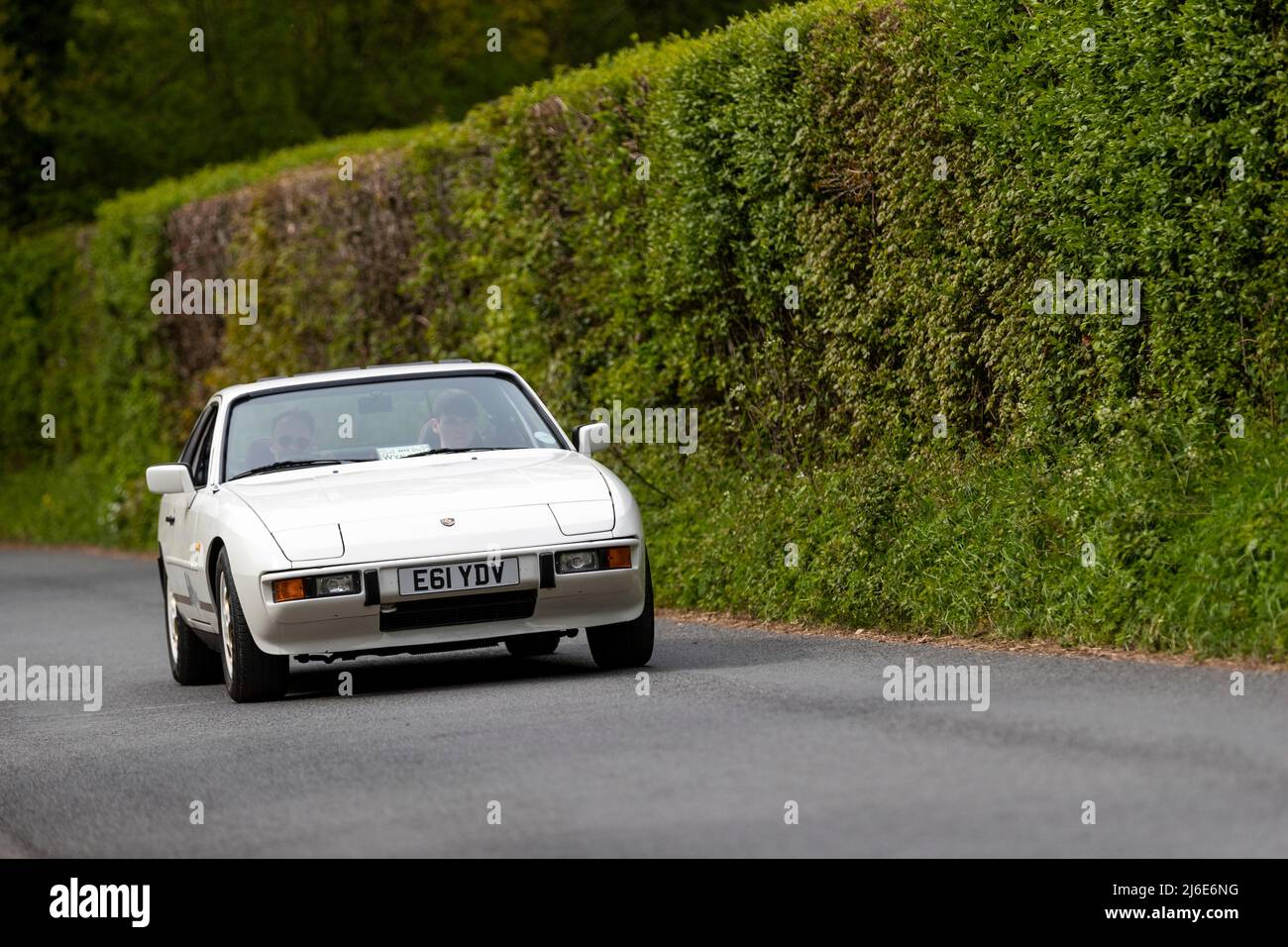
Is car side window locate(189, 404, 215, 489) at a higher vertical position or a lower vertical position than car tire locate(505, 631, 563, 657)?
higher

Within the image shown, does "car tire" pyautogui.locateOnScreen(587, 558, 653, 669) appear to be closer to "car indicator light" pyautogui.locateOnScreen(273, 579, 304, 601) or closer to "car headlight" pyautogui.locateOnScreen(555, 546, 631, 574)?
"car headlight" pyautogui.locateOnScreen(555, 546, 631, 574)

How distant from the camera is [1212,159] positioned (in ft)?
31.7

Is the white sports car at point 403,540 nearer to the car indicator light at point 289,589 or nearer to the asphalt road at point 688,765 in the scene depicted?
the car indicator light at point 289,589

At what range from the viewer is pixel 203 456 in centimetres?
1232

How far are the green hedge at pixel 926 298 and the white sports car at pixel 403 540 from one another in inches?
77.9

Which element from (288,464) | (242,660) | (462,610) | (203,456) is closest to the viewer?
(462,610)

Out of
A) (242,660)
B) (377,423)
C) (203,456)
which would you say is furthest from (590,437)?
(203,456)

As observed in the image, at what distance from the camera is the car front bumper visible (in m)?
9.81

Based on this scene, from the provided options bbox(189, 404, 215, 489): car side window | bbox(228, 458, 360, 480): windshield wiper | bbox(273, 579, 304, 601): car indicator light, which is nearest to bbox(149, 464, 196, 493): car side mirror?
bbox(189, 404, 215, 489): car side window

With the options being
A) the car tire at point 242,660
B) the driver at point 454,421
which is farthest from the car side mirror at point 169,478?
the driver at point 454,421

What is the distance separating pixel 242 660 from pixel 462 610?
118cm

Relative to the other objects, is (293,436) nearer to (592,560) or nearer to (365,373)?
(365,373)

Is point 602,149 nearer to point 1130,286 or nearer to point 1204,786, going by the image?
point 1130,286

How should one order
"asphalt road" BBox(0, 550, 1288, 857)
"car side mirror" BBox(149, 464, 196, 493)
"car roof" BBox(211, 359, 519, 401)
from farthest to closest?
"car roof" BBox(211, 359, 519, 401) < "car side mirror" BBox(149, 464, 196, 493) < "asphalt road" BBox(0, 550, 1288, 857)
